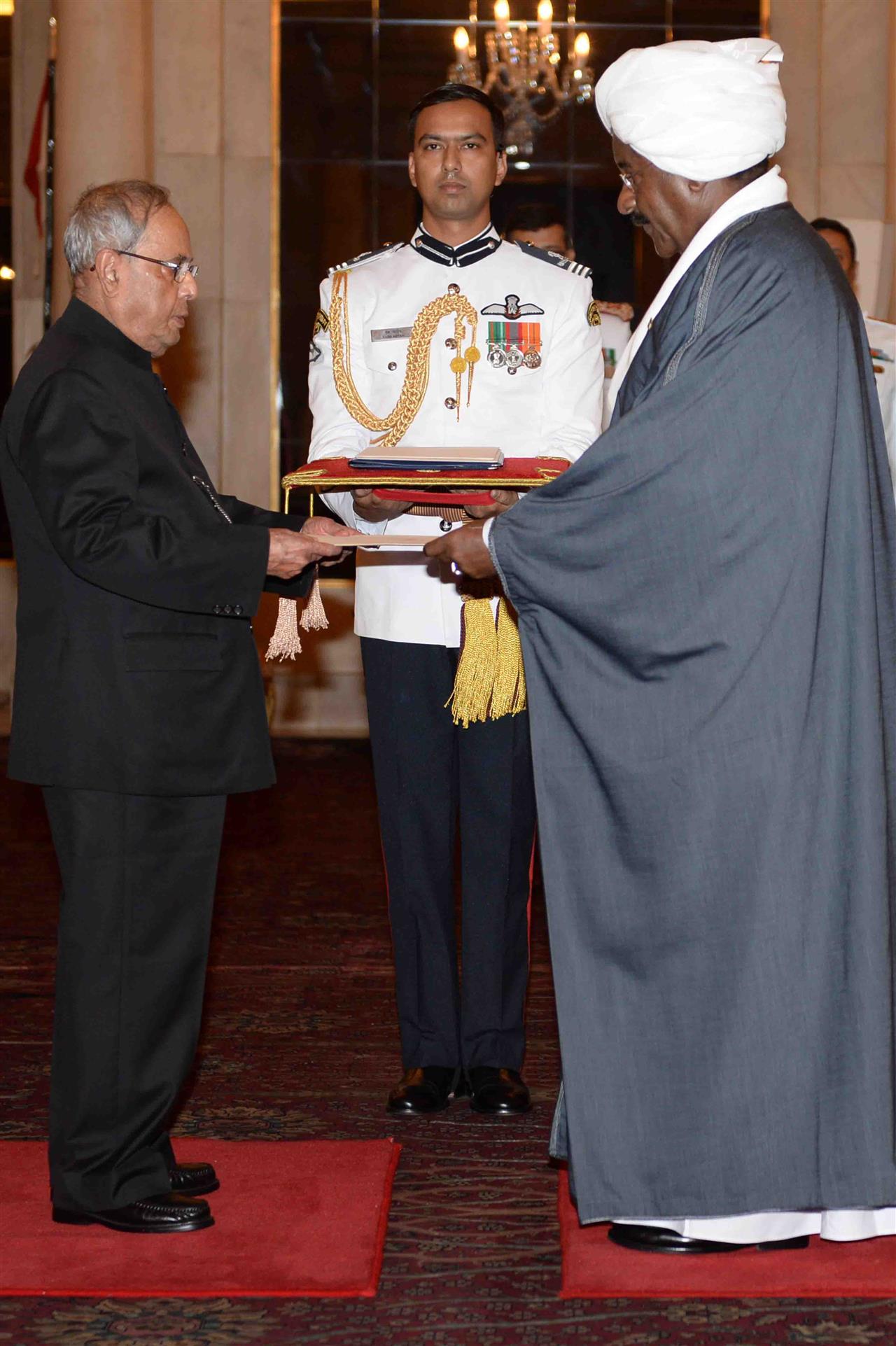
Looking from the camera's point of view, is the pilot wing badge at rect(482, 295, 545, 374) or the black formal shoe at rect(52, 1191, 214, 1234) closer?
the black formal shoe at rect(52, 1191, 214, 1234)

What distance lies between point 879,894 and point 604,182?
8266 millimetres

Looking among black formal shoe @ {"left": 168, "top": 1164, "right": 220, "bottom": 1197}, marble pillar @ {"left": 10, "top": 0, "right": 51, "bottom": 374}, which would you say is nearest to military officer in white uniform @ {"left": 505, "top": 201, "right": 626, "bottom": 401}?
black formal shoe @ {"left": 168, "top": 1164, "right": 220, "bottom": 1197}

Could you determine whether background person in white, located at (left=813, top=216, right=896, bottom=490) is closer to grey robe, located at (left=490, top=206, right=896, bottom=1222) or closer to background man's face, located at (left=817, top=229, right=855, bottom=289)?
background man's face, located at (left=817, top=229, right=855, bottom=289)

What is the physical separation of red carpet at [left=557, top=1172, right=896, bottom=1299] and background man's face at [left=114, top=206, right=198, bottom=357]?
1.75m

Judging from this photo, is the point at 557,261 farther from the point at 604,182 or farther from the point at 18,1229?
the point at 604,182

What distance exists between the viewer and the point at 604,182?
10.3 meters

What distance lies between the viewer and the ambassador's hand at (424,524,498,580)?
9.93ft

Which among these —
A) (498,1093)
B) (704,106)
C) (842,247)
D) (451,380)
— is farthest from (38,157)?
(704,106)

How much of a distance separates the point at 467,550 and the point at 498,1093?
1.33m

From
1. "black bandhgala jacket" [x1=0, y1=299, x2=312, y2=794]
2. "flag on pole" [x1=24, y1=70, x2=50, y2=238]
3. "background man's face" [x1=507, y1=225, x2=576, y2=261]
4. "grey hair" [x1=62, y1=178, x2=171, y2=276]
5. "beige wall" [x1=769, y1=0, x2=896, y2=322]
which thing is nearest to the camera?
"black bandhgala jacket" [x1=0, y1=299, x2=312, y2=794]

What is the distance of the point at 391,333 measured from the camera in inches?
148

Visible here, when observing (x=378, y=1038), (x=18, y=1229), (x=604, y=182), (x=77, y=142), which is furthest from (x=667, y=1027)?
(x=604, y=182)

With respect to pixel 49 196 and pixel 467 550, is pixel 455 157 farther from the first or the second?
pixel 49 196

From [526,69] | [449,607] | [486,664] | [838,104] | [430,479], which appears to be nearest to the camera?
[430,479]
